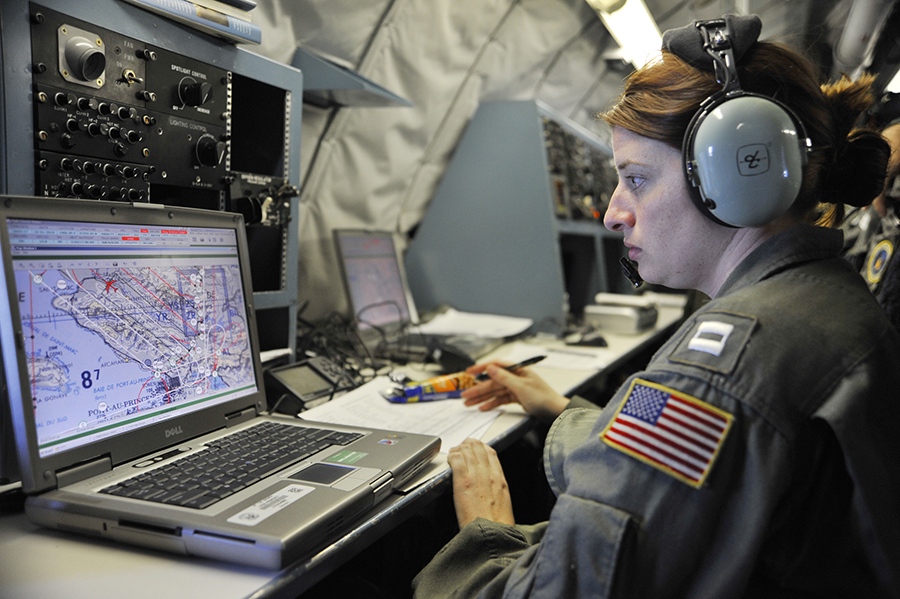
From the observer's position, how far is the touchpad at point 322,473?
0.75 m

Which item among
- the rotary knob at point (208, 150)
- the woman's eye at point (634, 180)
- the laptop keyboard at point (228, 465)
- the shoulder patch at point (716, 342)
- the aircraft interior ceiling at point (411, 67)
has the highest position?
the aircraft interior ceiling at point (411, 67)

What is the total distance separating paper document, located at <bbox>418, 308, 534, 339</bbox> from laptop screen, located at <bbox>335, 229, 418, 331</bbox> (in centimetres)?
10

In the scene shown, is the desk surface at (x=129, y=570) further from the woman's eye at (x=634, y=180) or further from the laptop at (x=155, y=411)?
the woman's eye at (x=634, y=180)

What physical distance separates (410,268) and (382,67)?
836 millimetres

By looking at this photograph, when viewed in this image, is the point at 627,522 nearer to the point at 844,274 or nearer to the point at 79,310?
the point at 844,274

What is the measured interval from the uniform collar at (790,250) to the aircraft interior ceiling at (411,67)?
1.12 metres

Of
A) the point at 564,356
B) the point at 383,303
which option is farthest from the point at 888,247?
the point at 383,303

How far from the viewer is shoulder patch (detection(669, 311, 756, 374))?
1.91 ft

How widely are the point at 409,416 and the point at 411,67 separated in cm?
146

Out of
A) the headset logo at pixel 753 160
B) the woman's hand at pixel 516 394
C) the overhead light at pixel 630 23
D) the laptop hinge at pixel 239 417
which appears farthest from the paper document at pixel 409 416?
the overhead light at pixel 630 23

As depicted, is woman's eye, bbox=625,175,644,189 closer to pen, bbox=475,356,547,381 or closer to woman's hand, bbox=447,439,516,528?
woman's hand, bbox=447,439,516,528

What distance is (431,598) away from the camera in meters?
0.72

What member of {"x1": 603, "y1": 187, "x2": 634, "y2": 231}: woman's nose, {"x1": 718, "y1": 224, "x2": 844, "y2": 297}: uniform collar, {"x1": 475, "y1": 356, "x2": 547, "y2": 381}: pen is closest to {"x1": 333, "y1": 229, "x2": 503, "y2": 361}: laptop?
{"x1": 475, "y1": 356, "x2": 547, "y2": 381}: pen

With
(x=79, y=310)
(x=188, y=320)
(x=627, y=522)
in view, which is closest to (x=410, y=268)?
(x=188, y=320)
